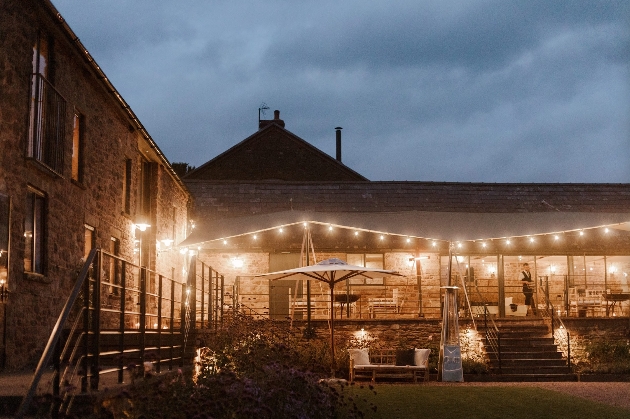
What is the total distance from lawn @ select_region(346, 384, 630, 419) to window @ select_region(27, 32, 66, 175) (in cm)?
525

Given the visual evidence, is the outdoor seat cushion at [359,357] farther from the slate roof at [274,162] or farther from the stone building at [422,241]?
the slate roof at [274,162]

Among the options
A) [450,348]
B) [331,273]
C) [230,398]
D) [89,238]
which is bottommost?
[450,348]

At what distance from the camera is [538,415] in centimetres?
1003

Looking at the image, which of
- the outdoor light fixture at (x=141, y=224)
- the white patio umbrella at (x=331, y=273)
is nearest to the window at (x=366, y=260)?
the white patio umbrella at (x=331, y=273)

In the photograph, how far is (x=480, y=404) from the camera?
1138cm

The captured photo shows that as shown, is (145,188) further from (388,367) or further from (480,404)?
(480,404)

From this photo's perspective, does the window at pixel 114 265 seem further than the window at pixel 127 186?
No

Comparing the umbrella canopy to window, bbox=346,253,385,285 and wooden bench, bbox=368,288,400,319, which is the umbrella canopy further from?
window, bbox=346,253,385,285

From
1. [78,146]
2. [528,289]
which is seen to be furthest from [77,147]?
[528,289]

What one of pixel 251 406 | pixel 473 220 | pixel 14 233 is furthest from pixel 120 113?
pixel 251 406

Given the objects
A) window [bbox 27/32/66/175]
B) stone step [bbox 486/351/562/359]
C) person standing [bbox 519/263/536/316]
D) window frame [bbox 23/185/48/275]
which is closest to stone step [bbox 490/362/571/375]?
stone step [bbox 486/351/562/359]

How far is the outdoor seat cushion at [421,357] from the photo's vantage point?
1672 centimetres

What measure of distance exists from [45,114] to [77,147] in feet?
6.78

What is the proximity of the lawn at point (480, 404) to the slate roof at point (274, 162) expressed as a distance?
1978cm
